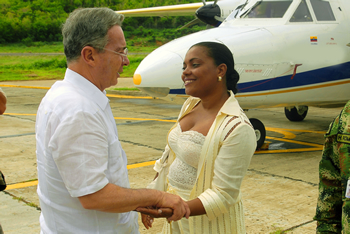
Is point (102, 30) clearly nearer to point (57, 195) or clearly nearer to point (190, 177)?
point (57, 195)

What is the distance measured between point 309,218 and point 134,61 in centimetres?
3453

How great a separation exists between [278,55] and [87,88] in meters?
5.10

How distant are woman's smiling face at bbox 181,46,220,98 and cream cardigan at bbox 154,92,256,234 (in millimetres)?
231

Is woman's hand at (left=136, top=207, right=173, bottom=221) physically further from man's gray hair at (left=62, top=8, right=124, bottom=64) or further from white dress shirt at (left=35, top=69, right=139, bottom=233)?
man's gray hair at (left=62, top=8, right=124, bottom=64)

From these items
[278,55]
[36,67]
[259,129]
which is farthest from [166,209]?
[36,67]

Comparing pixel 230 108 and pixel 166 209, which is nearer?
pixel 166 209

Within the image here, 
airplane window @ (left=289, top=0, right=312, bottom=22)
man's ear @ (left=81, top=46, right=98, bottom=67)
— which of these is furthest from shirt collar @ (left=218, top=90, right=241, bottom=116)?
airplane window @ (left=289, top=0, right=312, bottom=22)

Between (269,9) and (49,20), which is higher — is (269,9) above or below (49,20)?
above

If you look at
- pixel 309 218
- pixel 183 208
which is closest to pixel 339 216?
pixel 183 208

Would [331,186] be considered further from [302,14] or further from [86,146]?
[302,14]

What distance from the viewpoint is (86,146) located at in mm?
1521

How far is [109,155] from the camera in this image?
1.68 meters

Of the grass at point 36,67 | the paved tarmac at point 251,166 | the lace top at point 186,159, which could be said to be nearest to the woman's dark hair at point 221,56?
the lace top at point 186,159

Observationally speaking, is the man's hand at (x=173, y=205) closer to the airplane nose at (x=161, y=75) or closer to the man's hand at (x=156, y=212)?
the man's hand at (x=156, y=212)
